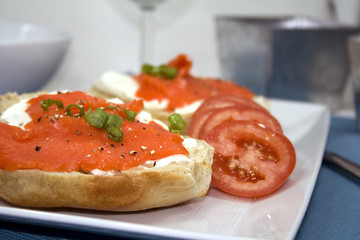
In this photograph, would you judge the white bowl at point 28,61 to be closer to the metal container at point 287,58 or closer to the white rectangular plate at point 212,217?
the white rectangular plate at point 212,217

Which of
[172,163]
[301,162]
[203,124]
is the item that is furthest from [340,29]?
[172,163]

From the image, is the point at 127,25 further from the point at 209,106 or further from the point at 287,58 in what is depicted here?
the point at 209,106

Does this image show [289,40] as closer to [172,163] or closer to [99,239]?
Result: [172,163]

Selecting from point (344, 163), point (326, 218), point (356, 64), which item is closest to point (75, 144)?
point (326, 218)

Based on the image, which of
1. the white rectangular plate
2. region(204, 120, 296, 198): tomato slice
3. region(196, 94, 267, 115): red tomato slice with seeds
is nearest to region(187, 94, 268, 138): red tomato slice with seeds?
region(196, 94, 267, 115): red tomato slice with seeds

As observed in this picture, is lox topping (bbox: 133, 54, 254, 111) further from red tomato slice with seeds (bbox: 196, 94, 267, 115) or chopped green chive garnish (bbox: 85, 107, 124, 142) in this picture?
chopped green chive garnish (bbox: 85, 107, 124, 142)

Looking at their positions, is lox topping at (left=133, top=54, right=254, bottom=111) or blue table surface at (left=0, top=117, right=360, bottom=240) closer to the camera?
blue table surface at (left=0, top=117, right=360, bottom=240)
